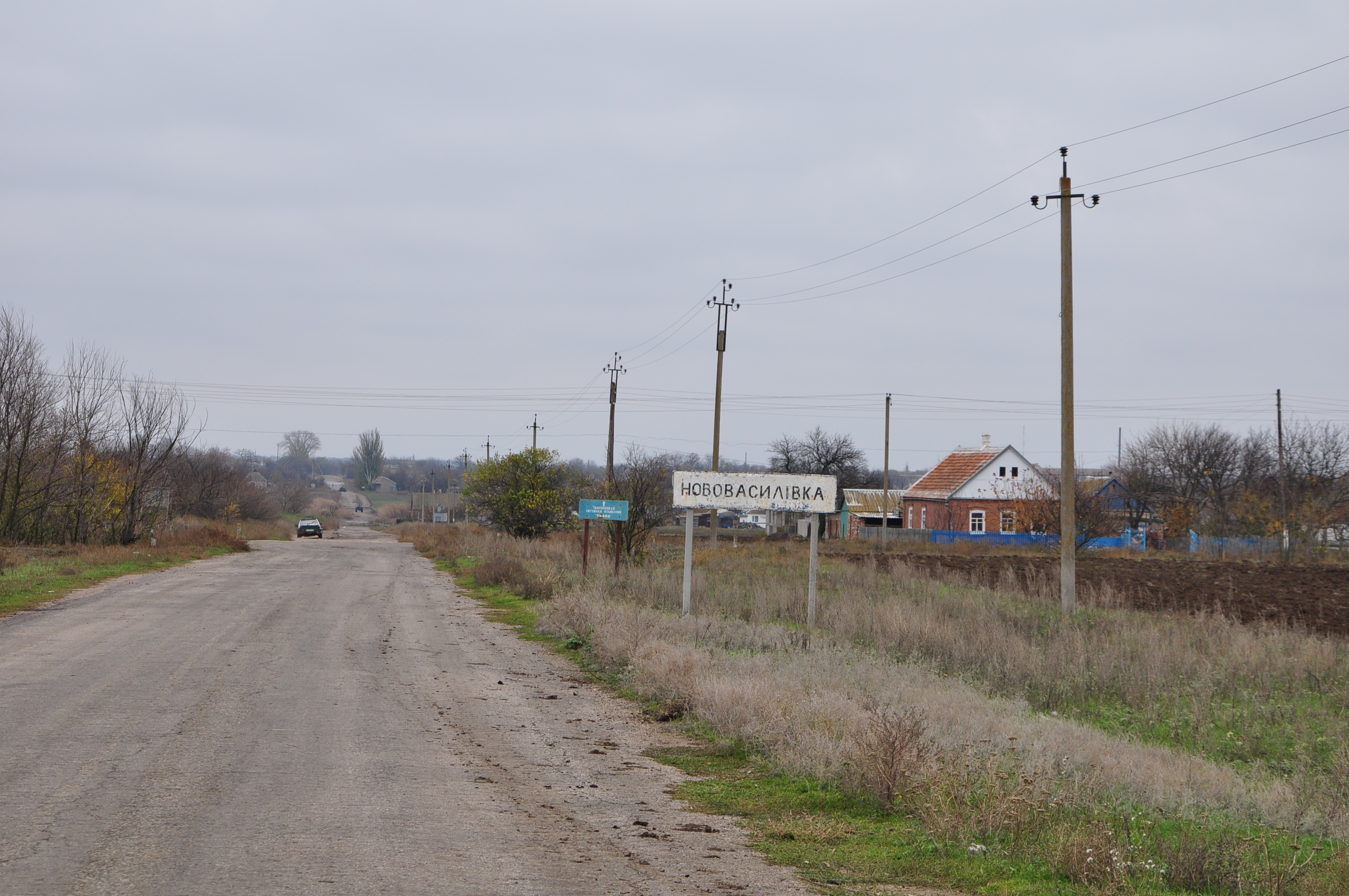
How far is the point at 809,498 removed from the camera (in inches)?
704

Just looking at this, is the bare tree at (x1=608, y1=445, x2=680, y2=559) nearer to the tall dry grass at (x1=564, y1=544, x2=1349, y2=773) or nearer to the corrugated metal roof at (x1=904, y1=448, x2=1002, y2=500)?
the tall dry grass at (x1=564, y1=544, x2=1349, y2=773)

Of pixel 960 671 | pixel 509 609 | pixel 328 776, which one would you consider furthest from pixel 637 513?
pixel 328 776

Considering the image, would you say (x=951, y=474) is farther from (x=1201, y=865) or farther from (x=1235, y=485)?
(x=1201, y=865)

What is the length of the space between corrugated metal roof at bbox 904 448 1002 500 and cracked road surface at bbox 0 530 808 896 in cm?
6227

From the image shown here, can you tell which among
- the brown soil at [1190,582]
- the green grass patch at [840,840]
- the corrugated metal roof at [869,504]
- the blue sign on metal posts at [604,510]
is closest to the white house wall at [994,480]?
the corrugated metal roof at [869,504]

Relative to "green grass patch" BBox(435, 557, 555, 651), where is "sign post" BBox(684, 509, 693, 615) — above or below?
above

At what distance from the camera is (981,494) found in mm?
73250

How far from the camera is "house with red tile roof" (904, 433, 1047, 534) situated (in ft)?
237

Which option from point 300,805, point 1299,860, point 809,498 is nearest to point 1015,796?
point 1299,860

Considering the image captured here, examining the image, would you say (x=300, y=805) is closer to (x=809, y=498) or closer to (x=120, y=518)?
(x=809, y=498)

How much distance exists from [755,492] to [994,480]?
194 ft

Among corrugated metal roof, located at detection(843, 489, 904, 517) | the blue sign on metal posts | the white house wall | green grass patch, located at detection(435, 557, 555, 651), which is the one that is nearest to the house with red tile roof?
the white house wall

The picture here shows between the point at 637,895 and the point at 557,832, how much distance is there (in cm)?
131

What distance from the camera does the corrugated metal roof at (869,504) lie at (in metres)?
85.6
